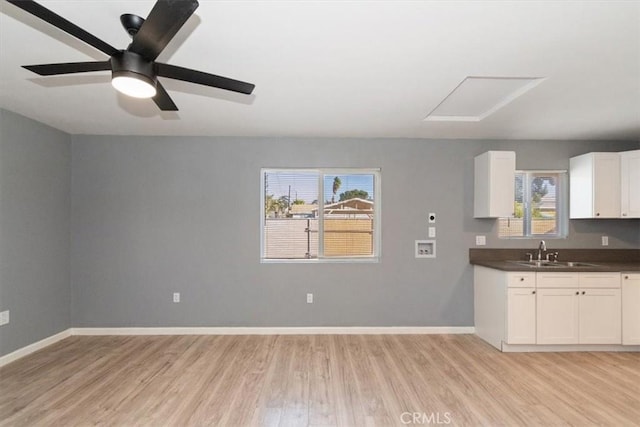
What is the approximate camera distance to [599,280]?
3.44 metres

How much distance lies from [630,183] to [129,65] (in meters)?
5.06

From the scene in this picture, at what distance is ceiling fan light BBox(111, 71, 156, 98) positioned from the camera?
1.57m

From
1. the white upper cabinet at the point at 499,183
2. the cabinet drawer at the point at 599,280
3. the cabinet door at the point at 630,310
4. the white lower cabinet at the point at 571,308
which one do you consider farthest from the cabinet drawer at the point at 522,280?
the cabinet door at the point at 630,310

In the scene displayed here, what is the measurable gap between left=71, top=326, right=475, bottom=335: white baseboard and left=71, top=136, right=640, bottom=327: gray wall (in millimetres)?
71

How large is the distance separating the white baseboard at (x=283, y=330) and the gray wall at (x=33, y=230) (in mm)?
581

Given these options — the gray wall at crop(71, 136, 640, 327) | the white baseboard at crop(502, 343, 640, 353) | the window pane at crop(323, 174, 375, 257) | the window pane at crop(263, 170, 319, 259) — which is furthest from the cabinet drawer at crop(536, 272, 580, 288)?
the window pane at crop(263, 170, 319, 259)

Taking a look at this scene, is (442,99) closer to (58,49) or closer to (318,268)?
(318,268)

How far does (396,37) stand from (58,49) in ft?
7.01

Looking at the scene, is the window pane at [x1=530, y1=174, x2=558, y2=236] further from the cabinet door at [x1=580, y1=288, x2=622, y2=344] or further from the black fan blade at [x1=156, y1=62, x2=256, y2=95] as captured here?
the black fan blade at [x1=156, y1=62, x2=256, y2=95]

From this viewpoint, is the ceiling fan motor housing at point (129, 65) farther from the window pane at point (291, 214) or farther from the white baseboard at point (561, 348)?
the white baseboard at point (561, 348)

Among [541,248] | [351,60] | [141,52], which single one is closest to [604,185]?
[541,248]

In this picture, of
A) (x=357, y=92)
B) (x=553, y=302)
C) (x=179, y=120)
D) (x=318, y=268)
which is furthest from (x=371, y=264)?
(x=179, y=120)

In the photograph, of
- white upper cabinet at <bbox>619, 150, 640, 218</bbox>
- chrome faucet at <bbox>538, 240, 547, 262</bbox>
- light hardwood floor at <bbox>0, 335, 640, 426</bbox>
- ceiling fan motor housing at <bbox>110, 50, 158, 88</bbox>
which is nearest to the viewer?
ceiling fan motor housing at <bbox>110, 50, 158, 88</bbox>

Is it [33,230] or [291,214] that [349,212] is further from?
[33,230]
